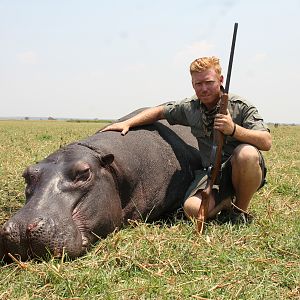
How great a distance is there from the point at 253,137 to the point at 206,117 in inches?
25.6

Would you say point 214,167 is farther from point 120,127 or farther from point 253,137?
point 120,127

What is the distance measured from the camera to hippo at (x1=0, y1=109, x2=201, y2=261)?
13.1 feet

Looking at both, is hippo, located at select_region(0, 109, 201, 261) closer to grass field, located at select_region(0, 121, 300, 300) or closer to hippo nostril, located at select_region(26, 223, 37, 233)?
hippo nostril, located at select_region(26, 223, 37, 233)

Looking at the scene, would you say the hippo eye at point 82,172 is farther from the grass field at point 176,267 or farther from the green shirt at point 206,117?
the green shirt at point 206,117

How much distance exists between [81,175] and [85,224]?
47cm

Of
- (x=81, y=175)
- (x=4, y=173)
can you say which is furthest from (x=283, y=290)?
(x=4, y=173)

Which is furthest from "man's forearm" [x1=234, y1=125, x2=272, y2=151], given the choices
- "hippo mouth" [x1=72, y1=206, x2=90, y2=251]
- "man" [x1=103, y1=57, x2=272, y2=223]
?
"hippo mouth" [x1=72, y1=206, x2=90, y2=251]

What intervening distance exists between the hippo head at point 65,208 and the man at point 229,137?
3.21 ft

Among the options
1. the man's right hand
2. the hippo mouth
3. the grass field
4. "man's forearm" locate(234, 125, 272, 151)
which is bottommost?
the grass field

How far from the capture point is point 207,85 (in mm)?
5312

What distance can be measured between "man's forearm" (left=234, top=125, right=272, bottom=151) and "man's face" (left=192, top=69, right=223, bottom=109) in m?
0.49

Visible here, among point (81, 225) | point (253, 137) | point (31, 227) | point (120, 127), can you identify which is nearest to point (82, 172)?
point (81, 225)

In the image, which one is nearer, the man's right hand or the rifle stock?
the rifle stock

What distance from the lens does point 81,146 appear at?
201 inches
